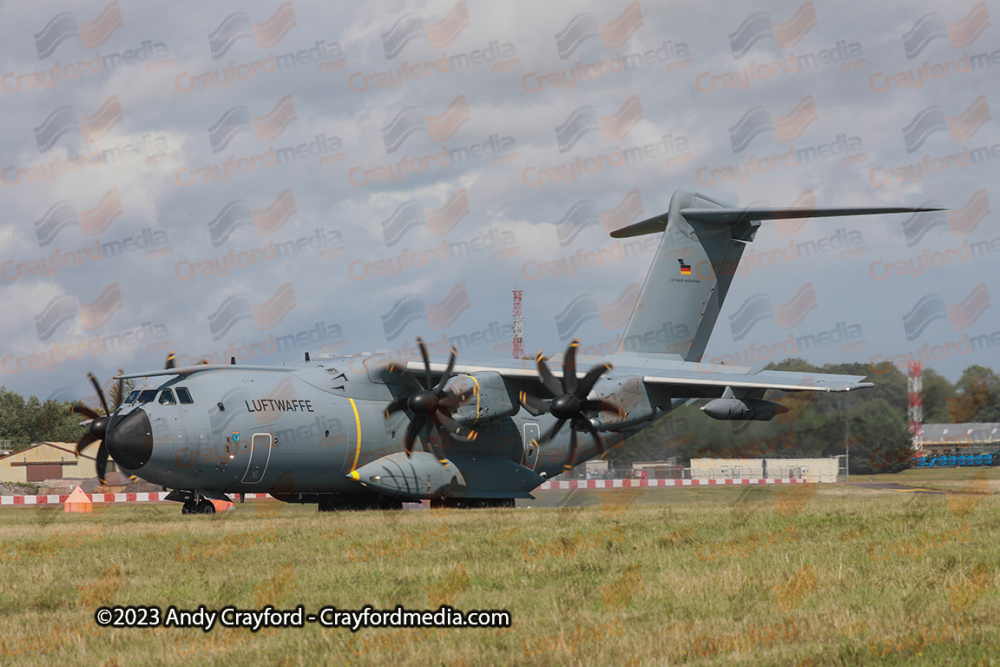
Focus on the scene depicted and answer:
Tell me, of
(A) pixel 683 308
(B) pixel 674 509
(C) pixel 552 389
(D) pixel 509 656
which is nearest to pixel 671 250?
(A) pixel 683 308

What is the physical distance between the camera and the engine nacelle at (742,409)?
901 inches

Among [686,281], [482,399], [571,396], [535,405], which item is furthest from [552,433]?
[686,281]

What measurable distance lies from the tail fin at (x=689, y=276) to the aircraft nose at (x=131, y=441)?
13.1 m

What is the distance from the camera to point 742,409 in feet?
75.6

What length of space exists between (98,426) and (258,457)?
3.72 metres

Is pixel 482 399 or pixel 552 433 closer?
pixel 482 399

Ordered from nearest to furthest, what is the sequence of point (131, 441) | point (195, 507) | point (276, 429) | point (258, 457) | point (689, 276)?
point (131, 441) < point (258, 457) < point (276, 429) < point (195, 507) < point (689, 276)

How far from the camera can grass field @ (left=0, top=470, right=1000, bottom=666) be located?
272 inches

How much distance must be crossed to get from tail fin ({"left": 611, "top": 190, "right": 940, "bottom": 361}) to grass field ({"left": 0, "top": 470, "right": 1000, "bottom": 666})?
11.8 meters

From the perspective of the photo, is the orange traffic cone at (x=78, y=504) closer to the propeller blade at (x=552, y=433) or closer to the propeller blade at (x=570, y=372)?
the propeller blade at (x=552, y=433)

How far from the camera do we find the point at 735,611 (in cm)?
809

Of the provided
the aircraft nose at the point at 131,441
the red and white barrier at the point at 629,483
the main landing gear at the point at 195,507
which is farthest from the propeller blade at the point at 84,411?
the red and white barrier at the point at 629,483

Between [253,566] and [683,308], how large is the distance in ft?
61.2

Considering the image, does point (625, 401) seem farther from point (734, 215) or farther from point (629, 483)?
point (629, 483)
